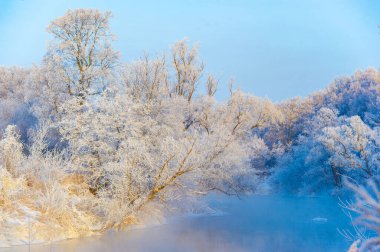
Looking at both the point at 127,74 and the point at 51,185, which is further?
the point at 127,74

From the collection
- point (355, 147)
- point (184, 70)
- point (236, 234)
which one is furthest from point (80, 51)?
point (355, 147)

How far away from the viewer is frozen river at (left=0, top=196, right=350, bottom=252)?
1466 cm

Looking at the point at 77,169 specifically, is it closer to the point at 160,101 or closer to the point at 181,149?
the point at 181,149

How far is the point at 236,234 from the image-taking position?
17469 millimetres

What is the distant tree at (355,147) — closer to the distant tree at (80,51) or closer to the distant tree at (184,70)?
the distant tree at (184,70)

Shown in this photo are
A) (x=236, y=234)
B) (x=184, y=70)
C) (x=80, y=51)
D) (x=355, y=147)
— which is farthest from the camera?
(x=184, y=70)

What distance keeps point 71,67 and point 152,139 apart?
7.07 m

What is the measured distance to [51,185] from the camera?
1595 centimetres

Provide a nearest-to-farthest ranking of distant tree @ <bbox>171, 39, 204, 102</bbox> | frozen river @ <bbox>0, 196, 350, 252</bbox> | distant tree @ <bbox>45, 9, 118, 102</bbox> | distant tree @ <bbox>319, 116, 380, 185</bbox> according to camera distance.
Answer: frozen river @ <bbox>0, 196, 350, 252</bbox>
distant tree @ <bbox>45, 9, 118, 102</bbox>
distant tree @ <bbox>319, 116, 380, 185</bbox>
distant tree @ <bbox>171, 39, 204, 102</bbox>

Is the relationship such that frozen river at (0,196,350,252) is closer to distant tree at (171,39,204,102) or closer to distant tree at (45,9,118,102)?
distant tree at (171,39,204,102)

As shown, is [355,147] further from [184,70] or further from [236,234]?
[236,234]

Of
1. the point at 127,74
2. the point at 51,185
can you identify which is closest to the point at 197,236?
the point at 51,185

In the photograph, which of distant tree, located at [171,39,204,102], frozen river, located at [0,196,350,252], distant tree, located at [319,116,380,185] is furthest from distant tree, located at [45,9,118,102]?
distant tree, located at [319,116,380,185]

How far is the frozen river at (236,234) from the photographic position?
48.1ft
